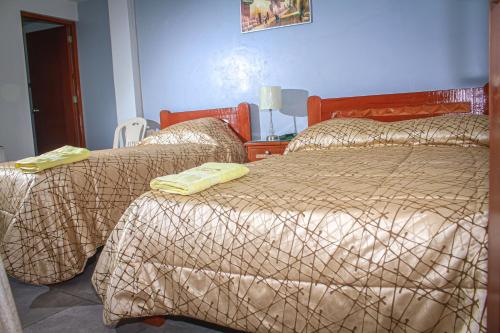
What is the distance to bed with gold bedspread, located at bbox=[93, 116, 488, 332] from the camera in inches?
41.3

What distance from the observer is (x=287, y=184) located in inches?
61.1

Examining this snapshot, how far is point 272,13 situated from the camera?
11.5 feet

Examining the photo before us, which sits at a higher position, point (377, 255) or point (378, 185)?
point (378, 185)

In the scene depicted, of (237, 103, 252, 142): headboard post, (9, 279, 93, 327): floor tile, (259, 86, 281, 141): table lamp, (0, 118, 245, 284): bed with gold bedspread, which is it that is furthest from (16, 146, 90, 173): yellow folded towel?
(237, 103, 252, 142): headboard post

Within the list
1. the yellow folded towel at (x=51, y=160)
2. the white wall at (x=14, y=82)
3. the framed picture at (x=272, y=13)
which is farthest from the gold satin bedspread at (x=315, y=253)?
the white wall at (x=14, y=82)

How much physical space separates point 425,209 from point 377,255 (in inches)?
6.9

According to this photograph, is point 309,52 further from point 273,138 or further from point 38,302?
point 38,302

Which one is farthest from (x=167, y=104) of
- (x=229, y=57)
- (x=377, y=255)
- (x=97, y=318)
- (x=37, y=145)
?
(x=377, y=255)

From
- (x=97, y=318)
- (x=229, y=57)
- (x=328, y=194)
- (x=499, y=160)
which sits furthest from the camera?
(x=229, y=57)

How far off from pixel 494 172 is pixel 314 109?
8.53 ft

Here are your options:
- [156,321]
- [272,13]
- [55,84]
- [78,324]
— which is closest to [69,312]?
[78,324]

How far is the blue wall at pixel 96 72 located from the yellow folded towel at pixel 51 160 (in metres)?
2.35

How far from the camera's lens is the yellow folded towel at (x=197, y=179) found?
59.8 inches

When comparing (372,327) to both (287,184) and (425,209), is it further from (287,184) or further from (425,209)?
(287,184)
